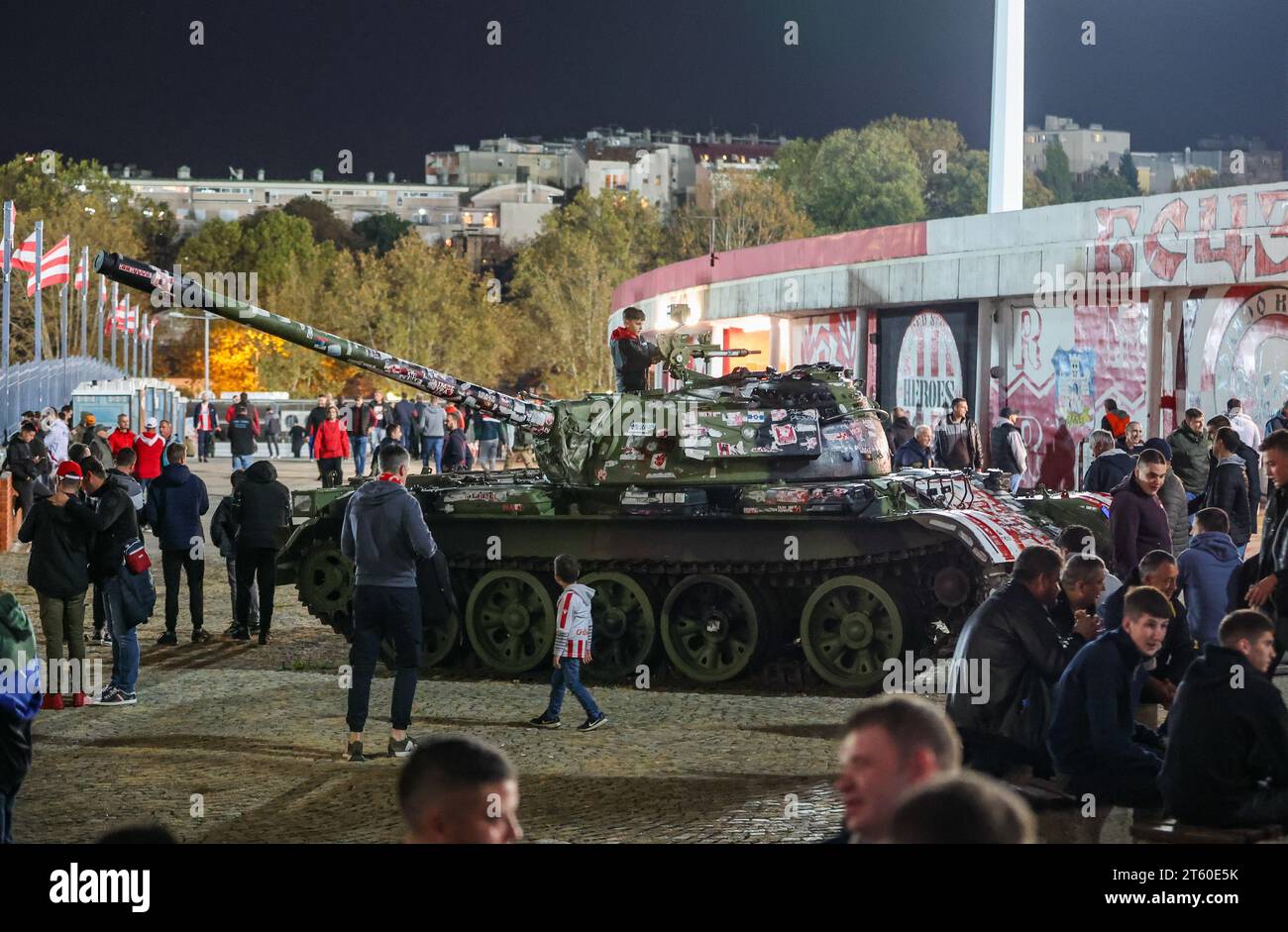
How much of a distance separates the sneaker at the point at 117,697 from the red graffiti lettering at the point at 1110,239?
1872cm

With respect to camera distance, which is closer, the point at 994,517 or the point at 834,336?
the point at 994,517

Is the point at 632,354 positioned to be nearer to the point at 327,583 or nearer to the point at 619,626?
the point at 619,626

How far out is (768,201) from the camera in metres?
90.6

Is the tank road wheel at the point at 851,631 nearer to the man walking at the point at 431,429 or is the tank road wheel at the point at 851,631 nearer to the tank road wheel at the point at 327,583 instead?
the tank road wheel at the point at 327,583

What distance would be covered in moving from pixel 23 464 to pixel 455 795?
20190 mm

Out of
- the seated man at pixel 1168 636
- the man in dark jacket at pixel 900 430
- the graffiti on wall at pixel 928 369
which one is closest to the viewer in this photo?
the seated man at pixel 1168 636

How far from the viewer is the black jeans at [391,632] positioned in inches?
404

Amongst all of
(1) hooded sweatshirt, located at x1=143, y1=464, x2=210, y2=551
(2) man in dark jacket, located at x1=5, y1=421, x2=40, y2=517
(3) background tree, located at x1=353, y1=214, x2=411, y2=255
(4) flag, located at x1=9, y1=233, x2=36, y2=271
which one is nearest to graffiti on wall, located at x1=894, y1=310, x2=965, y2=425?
(2) man in dark jacket, located at x1=5, y1=421, x2=40, y2=517

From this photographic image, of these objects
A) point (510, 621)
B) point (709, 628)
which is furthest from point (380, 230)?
point (709, 628)

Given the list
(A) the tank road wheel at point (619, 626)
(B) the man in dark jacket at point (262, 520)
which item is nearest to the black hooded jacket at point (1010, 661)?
(A) the tank road wheel at point (619, 626)

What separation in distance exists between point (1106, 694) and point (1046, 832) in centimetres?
77
